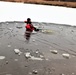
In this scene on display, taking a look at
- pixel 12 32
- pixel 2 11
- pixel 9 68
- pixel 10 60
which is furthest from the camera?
pixel 2 11

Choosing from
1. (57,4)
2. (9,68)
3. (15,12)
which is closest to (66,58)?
(9,68)

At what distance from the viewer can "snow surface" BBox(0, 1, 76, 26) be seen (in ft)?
36.9

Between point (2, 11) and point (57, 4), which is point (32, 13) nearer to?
point (2, 11)

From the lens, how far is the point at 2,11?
37.0 ft

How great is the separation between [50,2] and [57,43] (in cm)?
647

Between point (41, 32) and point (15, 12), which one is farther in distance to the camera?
point (15, 12)

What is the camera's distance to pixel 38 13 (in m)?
11.7

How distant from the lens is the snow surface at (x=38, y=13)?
11.2 m

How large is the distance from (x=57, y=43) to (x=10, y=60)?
2245mm

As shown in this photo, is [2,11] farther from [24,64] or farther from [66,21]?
[24,64]

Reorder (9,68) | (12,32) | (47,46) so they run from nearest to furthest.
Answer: (9,68) → (47,46) → (12,32)

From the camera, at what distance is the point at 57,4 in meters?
13.5

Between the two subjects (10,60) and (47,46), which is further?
(47,46)

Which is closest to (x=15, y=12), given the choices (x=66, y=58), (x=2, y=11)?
(x=2, y=11)
